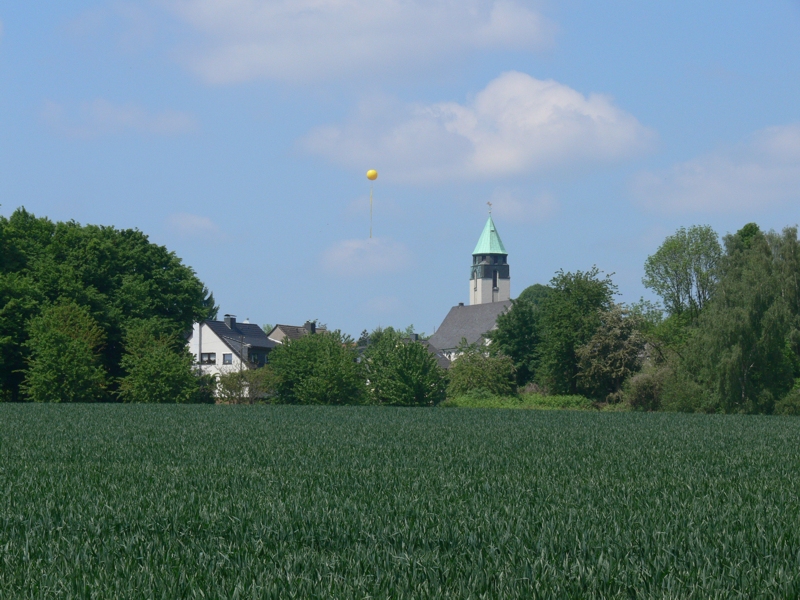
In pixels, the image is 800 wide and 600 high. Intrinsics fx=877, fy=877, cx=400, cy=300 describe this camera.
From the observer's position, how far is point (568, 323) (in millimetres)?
73125

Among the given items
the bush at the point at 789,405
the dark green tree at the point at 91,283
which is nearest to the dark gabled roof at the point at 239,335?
the dark green tree at the point at 91,283

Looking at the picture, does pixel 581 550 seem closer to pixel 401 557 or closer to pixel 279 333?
pixel 401 557

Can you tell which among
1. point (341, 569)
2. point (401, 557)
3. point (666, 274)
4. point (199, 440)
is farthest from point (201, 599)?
point (666, 274)

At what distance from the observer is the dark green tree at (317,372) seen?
6278 cm

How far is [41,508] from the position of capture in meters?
11.1

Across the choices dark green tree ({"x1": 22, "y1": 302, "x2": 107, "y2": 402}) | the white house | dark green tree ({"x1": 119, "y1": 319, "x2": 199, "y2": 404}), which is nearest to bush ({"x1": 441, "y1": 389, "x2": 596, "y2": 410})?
dark green tree ({"x1": 119, "y1": 319, "x2": 199, "y2": 404})

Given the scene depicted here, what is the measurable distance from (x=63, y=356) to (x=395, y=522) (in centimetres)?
5145

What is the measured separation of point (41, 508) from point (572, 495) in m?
7.25

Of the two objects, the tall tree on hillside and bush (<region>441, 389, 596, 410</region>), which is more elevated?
the tall tree on hillside

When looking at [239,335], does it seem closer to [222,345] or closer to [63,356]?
[222,345]

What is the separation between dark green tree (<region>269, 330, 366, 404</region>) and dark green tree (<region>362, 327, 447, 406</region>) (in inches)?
49.9

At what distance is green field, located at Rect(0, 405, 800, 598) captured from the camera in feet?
Result: 23.3

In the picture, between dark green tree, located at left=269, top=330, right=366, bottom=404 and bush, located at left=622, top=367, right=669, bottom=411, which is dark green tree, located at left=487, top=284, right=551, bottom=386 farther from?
dark green tree, located at left=269, top=330, right=366, bottom=404

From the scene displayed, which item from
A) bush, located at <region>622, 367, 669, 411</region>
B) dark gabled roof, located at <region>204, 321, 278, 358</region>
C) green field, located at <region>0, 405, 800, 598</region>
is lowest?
green field, located at <region>0, 405, 800, 598</region>
